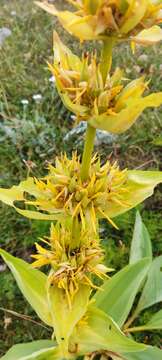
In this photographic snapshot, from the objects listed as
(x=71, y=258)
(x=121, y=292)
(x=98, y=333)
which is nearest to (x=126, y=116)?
(x=71, y=258)

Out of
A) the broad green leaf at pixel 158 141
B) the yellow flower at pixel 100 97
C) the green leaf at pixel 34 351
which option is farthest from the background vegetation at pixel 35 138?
the yellow flower at pixel 100 97

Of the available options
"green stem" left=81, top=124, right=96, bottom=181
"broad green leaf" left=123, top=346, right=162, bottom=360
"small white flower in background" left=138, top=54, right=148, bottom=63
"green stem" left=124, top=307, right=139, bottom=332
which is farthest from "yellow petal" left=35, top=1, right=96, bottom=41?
"small white flower in background" left=138, top=54, right=148, bottom=63

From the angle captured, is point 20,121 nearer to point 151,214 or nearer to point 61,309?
point 151,214

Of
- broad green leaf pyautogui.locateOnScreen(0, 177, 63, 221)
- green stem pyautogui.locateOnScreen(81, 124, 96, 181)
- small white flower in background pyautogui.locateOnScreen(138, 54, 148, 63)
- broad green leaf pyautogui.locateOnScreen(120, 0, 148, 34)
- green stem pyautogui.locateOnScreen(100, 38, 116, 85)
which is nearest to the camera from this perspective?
broad green leaf pyautogui.locateOnScreen(120, 0, 148, 34)

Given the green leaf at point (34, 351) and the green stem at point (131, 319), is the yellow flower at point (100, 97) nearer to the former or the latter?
the green leaf at point (34, 351)

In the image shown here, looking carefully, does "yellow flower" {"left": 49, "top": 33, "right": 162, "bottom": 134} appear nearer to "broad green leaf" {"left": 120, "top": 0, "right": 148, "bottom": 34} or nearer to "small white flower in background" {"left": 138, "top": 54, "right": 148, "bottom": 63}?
"broad green leaf" {"left": 120, "top": 0, "right": 148, "bottom": 34}

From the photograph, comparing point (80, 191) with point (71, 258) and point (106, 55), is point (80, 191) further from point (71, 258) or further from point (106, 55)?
point (106, 55)

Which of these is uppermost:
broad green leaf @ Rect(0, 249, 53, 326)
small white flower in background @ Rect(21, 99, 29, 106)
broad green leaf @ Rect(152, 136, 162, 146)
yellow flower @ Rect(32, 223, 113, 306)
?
small white flower in background @ Rect(21, 99, 29, 106)

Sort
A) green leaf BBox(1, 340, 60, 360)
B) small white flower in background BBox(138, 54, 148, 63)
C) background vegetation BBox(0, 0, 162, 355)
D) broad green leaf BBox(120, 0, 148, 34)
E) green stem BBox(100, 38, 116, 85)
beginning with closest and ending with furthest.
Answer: broad green leaf BBox(120, 0, 148, 34) < green stem BBox(100, 38, 116, 85) < green leaf BBox(1, 340, 60, 360) < background vegetation BBox(0, 0, 162, 355) < small white flower in background BBox(138, 54, 148, 63)

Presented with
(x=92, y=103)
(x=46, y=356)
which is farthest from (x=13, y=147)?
(x=92, y=103)
